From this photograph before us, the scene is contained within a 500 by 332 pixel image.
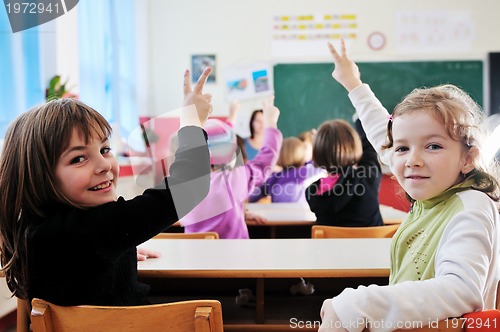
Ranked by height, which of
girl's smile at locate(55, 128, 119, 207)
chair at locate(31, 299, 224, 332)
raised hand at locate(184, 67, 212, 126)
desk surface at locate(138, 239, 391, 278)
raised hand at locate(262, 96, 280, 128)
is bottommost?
desk surface at locate(138, 239, 391, 278)

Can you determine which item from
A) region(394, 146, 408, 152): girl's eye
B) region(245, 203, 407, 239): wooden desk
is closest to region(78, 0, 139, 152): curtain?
region(245, 203, 407, 239): wooden desk

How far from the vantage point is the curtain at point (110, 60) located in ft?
12.6

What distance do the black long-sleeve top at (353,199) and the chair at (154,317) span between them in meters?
1.34

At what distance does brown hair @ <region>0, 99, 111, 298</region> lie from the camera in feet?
3.40

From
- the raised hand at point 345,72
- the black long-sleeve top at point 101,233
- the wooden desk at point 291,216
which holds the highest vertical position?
the raised hand at point 345,72

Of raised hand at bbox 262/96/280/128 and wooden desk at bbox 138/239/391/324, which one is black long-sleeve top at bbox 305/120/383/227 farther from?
wooden desk at bbox 138/239/391/324

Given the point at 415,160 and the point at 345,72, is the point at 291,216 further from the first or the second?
the point at 415,160

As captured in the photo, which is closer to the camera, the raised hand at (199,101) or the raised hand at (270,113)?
the raised hand at (199,101)

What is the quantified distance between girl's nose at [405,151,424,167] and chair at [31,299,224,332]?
17.1 inches

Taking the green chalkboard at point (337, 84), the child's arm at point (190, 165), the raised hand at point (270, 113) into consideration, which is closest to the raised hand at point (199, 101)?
the child's arm at point (190, 165)

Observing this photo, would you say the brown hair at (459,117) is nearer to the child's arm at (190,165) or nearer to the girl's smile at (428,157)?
the girl's smile at (428,157)

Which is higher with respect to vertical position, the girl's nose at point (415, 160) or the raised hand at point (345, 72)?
the raised hand at point (345, 72)

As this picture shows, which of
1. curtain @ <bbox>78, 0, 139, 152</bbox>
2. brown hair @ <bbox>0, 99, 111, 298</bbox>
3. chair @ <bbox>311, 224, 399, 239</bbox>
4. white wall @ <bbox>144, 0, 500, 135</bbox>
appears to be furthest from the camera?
white wall @ <bbox>144, 0, 500, 135</bbox>

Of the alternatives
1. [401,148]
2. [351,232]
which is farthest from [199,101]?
[351,232]
